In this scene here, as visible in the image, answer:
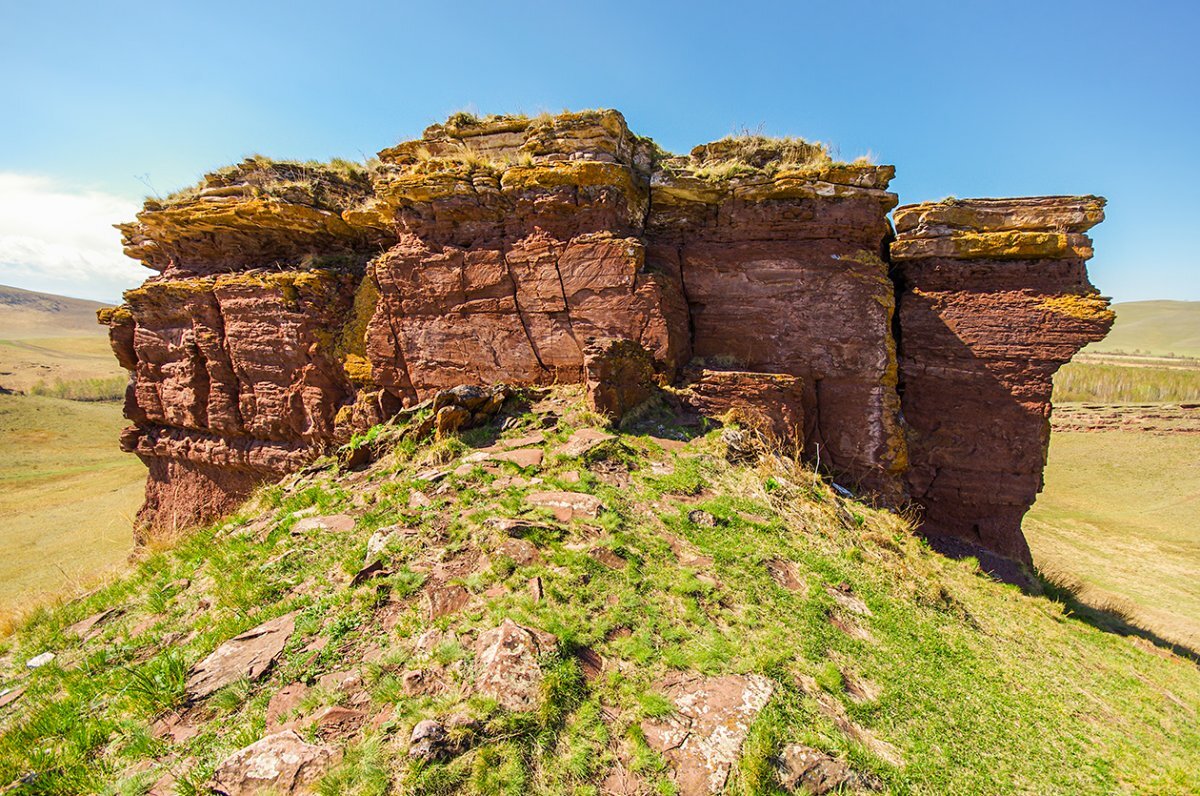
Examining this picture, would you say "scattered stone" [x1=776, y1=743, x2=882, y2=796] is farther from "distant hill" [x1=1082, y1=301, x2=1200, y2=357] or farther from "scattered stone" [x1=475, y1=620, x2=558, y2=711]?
"distant hill" [x1=1082, y1=301, x2=1200, y2=357]

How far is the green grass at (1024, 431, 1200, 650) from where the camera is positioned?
44.6 feet

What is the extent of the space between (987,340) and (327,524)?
1263 cm

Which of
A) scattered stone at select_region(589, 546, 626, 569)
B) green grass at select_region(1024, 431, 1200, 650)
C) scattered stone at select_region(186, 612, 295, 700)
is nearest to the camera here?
scattered stone at select_region(186, 612, 295, 700)

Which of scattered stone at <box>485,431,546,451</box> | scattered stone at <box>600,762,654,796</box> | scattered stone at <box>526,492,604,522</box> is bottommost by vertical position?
scattered stone at <box>600,762,654,796</box>

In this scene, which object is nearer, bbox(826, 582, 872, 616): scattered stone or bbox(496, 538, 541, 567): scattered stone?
bbox(496, 538, 541, 567): scattered stone

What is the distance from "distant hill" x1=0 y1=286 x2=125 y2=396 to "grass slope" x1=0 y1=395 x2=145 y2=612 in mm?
12051

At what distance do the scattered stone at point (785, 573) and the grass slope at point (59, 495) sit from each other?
10956mm

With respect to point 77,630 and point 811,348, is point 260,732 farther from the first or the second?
point 811,348

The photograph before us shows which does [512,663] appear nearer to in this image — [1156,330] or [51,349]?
→ [51,349]

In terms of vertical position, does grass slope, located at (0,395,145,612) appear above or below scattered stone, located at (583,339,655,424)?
below

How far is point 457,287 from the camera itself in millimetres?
10375

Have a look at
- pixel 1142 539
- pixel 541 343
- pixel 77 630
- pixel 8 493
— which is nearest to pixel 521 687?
pixel 77 630

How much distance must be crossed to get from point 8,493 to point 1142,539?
56505 mm

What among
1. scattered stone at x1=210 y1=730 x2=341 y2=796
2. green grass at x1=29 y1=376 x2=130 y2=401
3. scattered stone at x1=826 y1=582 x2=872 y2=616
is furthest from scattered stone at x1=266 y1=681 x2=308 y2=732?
green grass at x1=29 y1=376 x2=130 y2=401
